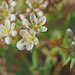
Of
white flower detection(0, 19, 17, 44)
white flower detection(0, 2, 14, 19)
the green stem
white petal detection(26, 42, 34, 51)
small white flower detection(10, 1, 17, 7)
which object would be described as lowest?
the green stem

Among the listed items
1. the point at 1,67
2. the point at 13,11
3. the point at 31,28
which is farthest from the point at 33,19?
the point at 1,67

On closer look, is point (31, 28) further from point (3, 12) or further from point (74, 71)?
point (74, 71)

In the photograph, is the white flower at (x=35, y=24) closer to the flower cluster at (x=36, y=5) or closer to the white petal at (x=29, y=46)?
the white petal at (x=29, y=46)

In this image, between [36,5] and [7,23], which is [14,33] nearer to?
[7,23]

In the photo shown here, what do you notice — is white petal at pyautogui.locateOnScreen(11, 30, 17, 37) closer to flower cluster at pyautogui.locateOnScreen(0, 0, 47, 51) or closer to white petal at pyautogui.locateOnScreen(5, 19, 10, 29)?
flower cluster at pyautogui.locateOnScreen(0, 0, 47, 51)

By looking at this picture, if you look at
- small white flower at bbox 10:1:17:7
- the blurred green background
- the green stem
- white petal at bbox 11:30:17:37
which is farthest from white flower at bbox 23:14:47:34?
the green stem

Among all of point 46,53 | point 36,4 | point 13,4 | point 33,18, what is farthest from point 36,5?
point 46,53

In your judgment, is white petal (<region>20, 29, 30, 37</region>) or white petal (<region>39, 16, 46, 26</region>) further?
white petal (<region>39, 16, 46, 26</region>)
